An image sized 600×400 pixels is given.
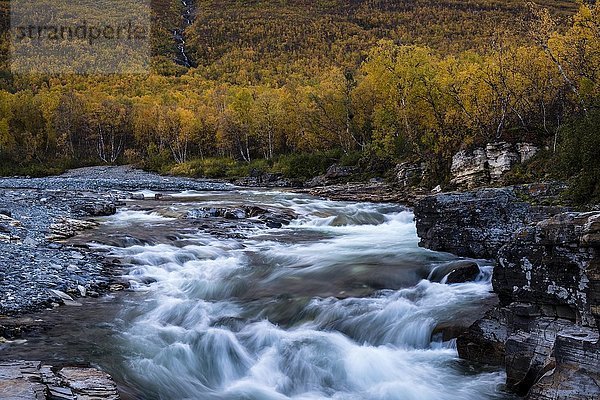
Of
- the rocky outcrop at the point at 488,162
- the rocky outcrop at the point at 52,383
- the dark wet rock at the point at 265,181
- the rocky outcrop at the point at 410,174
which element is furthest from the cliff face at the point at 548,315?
the dark wet rock at the point at 265,181

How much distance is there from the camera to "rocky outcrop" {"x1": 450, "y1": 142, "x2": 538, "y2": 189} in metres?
22.6

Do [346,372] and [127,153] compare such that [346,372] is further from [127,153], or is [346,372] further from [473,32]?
[473,32]

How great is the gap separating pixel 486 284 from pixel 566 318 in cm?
410

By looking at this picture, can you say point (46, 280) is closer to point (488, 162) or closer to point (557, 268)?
point (557, 268)

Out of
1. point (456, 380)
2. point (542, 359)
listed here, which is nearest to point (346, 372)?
point (456, 380)

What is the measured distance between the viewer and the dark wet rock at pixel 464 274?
11180mm

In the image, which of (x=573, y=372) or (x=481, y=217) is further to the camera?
(x=481, y=217)

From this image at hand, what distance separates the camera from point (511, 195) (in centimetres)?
1324

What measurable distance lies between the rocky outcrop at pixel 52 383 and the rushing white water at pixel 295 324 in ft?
4.66

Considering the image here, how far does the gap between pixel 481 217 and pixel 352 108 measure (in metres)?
33.4

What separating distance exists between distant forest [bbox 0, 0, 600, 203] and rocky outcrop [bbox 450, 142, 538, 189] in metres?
0.66

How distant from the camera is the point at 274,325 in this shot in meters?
9.77

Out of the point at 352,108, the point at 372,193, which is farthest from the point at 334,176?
the point at 372,193

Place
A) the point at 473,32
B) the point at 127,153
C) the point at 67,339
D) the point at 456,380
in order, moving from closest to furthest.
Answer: the point at 456,380 → the point at 67,339 → the point at 127,153 → the point at 473,32
